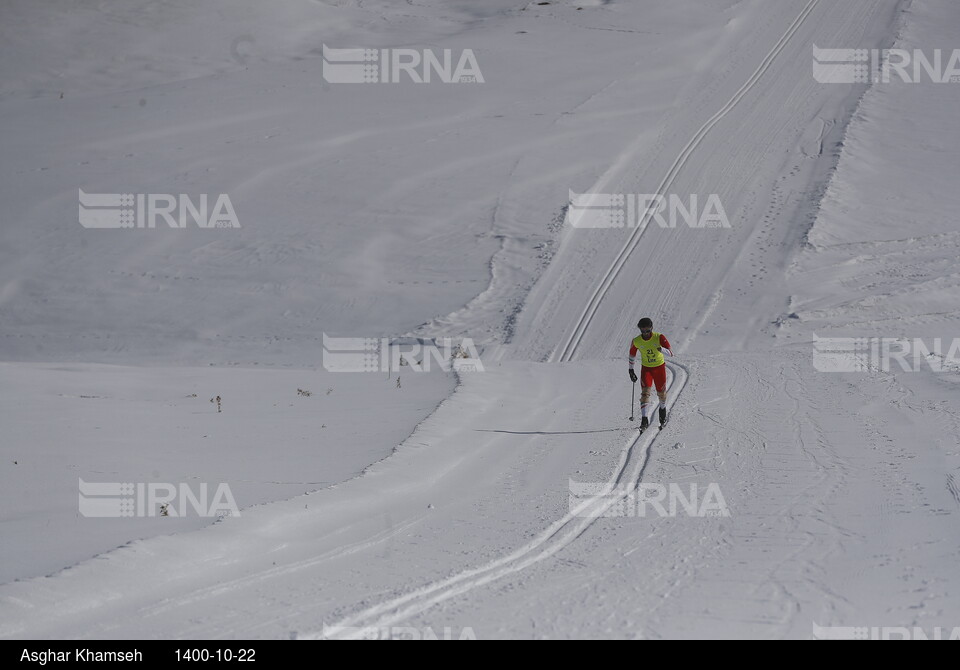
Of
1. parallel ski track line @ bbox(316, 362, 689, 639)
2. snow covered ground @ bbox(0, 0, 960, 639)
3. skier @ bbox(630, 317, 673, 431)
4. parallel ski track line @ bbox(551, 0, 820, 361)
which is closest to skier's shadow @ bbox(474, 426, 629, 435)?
snow covered ground @ bbox(0, 0, 960, 639)

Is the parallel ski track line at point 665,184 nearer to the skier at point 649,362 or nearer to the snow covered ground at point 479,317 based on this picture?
the snow covered ground at point 479,317

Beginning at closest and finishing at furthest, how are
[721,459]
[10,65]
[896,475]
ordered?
[896,475]
[721,459]
[10,65]

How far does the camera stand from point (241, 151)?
2862cm

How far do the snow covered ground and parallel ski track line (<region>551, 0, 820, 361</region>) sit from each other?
0.44ft

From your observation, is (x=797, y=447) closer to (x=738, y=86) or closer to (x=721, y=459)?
(x=721, y=459)

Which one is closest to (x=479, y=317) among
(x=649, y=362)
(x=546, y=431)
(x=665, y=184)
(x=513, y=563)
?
(x=665, y=184)

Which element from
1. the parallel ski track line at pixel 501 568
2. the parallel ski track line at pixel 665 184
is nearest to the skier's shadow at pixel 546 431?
the parallel ski track line at pixel 501 568

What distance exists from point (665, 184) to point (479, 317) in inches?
326

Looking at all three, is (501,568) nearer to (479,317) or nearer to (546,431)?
(546,431)

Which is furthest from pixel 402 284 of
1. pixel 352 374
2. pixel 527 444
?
pixel 527 444

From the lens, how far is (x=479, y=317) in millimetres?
20953

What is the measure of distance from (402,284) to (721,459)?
12.9 meters

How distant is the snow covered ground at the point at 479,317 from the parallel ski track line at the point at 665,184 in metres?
0.13

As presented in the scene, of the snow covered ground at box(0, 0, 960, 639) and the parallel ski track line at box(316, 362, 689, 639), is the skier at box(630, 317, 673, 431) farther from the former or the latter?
the parallel ski track line at box(316, 362, 689, 639)
